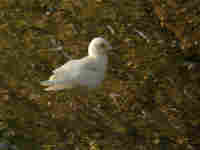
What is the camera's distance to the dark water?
22.7 feet

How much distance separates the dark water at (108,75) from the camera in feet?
22.7

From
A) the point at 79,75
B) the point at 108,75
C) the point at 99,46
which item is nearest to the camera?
the point at 79,75

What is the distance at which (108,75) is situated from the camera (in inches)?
330

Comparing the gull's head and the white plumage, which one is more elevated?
the gull's head

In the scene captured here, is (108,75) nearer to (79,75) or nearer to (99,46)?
(99,46)

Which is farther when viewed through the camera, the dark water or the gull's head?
the gull's head

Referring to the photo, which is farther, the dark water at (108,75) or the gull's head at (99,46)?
the gull's head at (99,46)

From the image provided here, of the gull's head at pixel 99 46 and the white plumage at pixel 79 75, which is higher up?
the gull's head at pixel 99 46

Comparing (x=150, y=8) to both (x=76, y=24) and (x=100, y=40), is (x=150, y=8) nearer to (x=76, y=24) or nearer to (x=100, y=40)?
(x=76, y=24)

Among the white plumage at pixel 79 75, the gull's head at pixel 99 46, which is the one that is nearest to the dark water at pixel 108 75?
the white plumage at pixel 79 75

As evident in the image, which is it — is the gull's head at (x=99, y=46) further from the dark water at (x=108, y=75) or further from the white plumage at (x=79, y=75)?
the dark water at (x=108, y=75)

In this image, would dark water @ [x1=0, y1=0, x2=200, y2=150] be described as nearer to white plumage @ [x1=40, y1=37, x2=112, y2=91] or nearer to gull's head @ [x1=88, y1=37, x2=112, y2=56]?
white plumage @ [x1=40, y1=37, x2=112, y2=91]

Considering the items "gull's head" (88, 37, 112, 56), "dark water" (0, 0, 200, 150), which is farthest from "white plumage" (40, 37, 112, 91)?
"dark water" (0, 0, 200, 150)

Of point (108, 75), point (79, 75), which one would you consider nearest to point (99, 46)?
point (79, 75)
